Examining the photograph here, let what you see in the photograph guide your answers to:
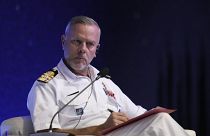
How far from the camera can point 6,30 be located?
2660 millimetres

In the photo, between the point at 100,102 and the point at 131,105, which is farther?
the point at 131,105

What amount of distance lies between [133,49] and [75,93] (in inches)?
45.7

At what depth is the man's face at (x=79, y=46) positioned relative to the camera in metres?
2.17

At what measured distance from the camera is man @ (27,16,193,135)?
194 centimetres

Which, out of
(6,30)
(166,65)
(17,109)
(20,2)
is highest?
(20,2)

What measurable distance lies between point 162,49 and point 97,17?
54 cm

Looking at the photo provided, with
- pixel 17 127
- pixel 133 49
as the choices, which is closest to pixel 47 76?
pixel 17 127

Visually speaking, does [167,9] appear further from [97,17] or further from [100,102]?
[100,102]

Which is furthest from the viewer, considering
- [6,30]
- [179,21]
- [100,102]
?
[179,21]

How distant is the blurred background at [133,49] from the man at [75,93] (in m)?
0.58

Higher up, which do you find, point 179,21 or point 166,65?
point 179,21

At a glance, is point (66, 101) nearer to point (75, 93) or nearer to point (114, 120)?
point (75, 93)

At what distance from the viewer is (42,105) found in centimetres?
193

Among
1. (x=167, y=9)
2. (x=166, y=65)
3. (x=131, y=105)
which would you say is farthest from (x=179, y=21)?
(x=131, y=105)
